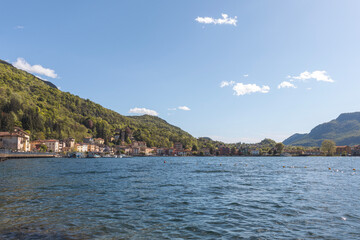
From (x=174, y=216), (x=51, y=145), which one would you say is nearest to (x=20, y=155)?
(x=51, y=145)

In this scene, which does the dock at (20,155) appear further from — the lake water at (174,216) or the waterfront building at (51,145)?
the lake water at (174,216)

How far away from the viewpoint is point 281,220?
15789 millimetres

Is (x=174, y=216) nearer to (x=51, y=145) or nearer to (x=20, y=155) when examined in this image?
(x=20, y=155)

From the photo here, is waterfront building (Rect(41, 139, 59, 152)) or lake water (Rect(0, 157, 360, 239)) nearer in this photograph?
lake water (Rect(0, 157, 360, 239))

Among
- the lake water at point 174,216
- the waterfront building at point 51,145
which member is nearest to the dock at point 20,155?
the waterfront building at point 51,145

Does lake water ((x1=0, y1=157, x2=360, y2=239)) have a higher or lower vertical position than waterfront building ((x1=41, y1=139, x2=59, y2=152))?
lower

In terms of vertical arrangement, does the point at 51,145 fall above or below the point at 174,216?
above

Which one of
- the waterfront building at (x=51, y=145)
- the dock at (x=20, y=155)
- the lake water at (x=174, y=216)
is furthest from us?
the waterfront building at (x=51, y=145)

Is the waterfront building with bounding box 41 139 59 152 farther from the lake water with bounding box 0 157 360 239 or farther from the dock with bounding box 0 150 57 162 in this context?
the lake water with bounding box 0 157 360 239

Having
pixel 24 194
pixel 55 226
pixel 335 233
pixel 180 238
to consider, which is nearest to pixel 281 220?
pixel 335 233

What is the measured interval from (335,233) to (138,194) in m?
17.4

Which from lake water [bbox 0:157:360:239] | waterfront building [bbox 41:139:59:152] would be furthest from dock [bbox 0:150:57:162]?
lake water [bbox 0:157:360:239]

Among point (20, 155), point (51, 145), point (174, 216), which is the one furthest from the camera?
point (51, 145)

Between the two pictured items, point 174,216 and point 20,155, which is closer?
point 174,216
